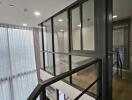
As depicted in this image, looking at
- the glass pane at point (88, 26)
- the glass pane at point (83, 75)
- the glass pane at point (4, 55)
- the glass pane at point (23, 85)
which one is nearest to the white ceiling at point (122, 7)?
the glass pane at point (88, 26)

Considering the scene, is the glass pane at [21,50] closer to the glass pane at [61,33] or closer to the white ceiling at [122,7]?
the glass pane at [61,33]

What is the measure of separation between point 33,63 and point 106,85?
4.99 meters

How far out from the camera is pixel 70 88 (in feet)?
9.77

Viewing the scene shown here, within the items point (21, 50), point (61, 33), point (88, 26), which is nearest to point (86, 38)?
point (88, 26)

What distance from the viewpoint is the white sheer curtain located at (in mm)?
5160

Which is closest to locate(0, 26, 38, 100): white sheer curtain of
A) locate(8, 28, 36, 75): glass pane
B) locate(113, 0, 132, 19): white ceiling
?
locate(8, 28, 36, 75): glass pane

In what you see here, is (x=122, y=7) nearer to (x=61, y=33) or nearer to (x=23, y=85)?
(x=61, y=33)

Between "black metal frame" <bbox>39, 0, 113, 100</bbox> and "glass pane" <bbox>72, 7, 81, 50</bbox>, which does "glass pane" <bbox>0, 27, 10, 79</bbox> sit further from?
"black metal frame" <bbox>39, 0, 113, 100</bbox>

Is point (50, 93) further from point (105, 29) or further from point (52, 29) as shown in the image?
point (105, 29)

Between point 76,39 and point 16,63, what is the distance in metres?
4.07

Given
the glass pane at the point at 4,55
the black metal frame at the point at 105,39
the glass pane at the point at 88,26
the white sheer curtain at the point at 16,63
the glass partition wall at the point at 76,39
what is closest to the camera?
the black metal frame at the point at 105,39

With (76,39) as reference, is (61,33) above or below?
above

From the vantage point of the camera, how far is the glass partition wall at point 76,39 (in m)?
2.35

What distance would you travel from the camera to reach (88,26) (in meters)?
2.37
